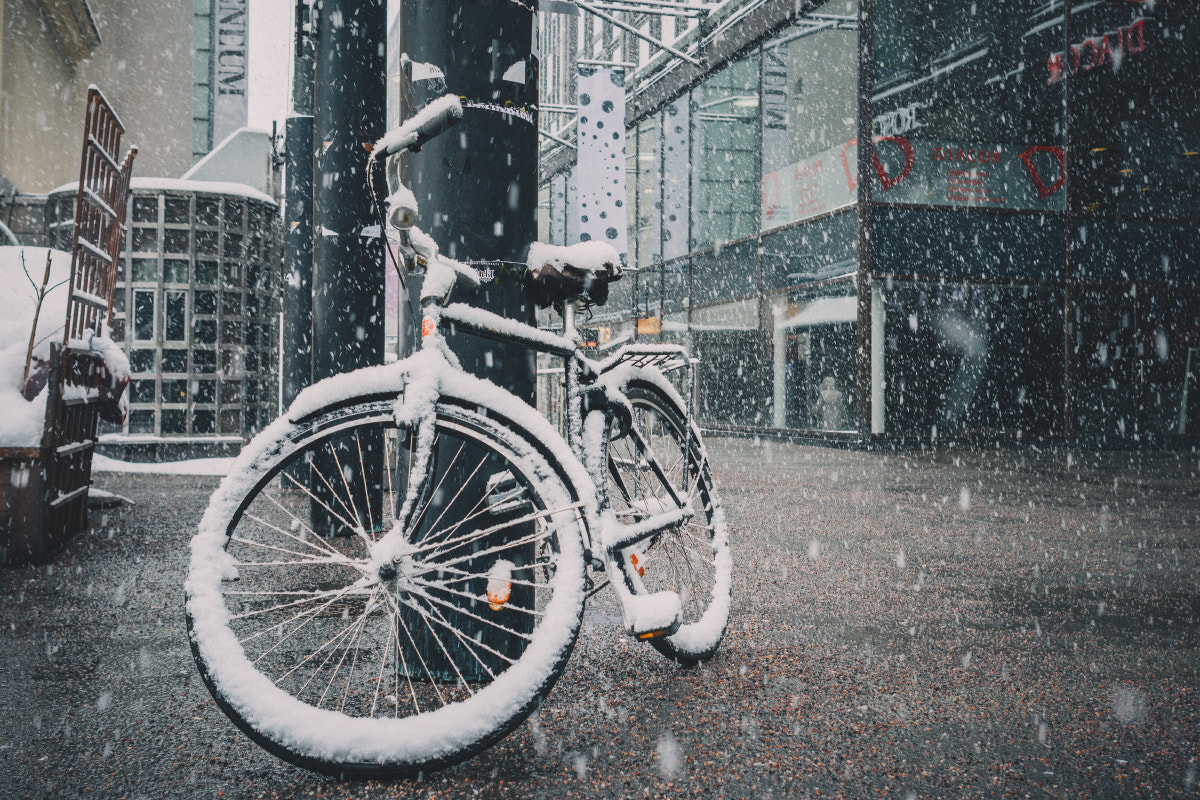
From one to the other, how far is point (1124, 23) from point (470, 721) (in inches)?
685

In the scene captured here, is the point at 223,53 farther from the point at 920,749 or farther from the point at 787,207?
the point at 920,749

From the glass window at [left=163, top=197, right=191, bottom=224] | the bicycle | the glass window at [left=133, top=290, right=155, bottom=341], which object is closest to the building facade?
the glass window at [left=163, top=197, right=191, bottom=224]

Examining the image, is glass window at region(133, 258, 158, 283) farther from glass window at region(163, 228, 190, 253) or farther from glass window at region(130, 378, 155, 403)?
glass window at region(130, 378, 155, 403)

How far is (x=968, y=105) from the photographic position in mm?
14641

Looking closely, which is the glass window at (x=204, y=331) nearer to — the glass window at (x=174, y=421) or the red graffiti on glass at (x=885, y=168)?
the glass window at (x=174, y=421)

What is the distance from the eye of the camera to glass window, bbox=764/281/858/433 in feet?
47.2

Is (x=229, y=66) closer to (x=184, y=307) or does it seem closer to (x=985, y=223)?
(x=184, y=307)

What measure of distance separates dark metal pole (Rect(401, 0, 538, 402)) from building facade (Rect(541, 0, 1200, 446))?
11.7 metres

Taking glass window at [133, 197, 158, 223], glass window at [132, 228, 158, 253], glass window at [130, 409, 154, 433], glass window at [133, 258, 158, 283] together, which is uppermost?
glass window at [133, 197, 158, 223]

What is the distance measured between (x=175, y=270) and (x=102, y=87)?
39.3ft

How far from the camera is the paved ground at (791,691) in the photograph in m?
2.12

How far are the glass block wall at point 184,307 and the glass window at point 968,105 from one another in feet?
31.6

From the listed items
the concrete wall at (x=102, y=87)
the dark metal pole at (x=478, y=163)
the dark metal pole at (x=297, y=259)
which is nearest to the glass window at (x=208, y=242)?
the dark metal pole at (x=297, y=259)

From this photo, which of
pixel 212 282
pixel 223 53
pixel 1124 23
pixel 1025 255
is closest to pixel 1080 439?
pixel 1025 255
